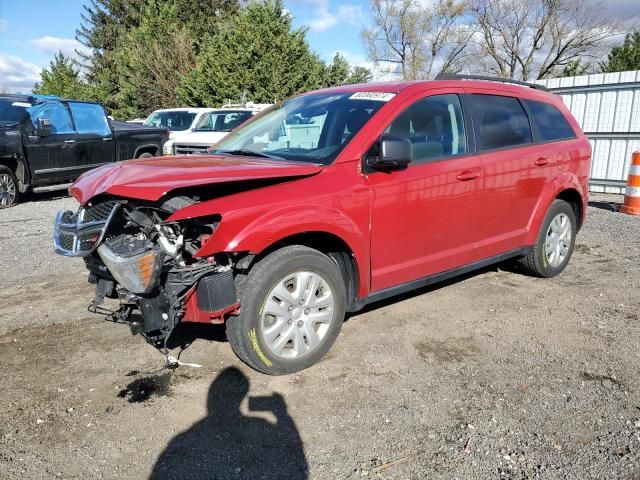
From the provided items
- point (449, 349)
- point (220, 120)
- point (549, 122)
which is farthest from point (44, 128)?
point (449, 349)

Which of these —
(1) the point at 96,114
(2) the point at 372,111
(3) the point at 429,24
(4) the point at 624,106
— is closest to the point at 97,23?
(3) the point at 429,24

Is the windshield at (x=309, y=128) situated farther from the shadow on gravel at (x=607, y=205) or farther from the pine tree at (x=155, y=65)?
the pine tree at (x=155, y=65)

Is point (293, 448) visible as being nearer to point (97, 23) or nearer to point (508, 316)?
point (508, 316)

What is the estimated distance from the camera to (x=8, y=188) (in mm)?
9742

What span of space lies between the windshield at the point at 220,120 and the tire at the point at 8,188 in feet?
17.9

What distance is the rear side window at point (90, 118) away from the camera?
10.9 m

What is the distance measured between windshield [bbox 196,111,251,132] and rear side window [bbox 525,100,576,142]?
10104 mm

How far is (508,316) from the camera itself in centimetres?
452

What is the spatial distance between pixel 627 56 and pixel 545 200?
92.4ft

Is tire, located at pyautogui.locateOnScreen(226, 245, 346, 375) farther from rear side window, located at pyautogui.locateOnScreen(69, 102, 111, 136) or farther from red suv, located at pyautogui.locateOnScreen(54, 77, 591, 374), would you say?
rear side window, located at pyautogui.locateOnScreen(69, 102, 111, 136)

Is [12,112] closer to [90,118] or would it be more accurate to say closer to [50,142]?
[50,142]

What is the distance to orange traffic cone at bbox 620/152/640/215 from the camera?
29.1 ft

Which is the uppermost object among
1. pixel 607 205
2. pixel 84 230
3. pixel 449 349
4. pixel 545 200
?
pixel 84 230

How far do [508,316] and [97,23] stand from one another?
54.1m
